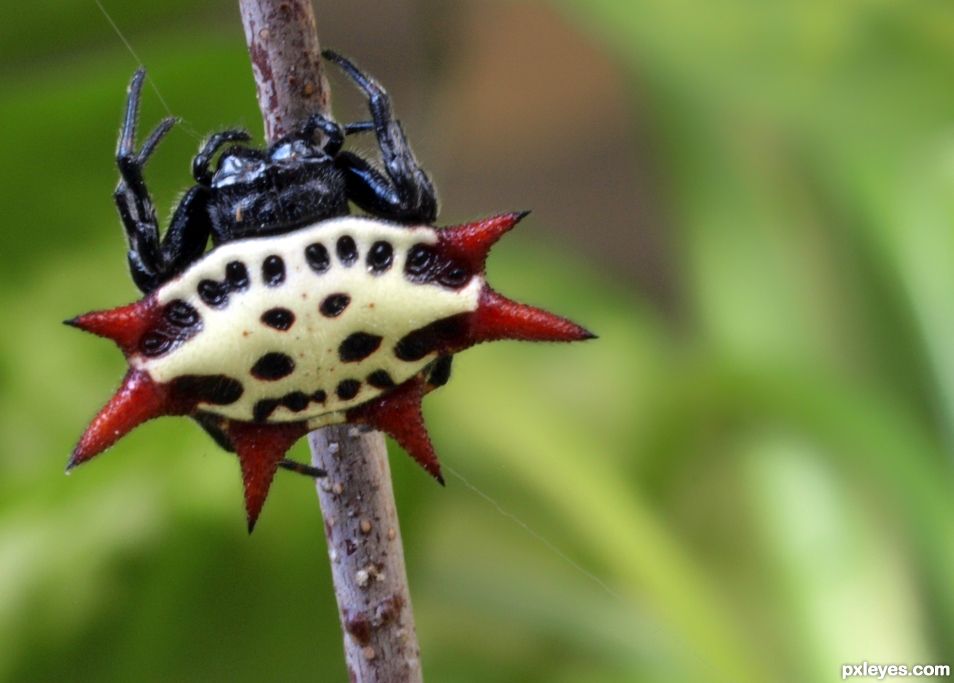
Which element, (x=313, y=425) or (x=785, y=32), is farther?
(x=785, y=32)

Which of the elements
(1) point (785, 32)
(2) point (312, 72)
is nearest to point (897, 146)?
(1) point (785, 32)

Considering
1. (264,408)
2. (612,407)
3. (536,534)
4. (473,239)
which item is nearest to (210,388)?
(264,408)

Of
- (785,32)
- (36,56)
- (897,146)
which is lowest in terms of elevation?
(897,146)

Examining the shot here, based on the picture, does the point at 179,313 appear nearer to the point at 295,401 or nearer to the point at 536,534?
the point at 295,401

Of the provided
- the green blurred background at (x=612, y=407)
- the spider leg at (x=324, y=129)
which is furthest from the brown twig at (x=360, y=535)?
the green blurred background at (x=612, y=407)

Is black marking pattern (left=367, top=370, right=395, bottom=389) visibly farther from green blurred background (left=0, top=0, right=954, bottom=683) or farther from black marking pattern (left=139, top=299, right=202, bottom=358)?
green blurred background (left=0, top=0, right=954, bottom=683)

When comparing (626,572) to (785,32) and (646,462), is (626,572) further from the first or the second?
(785,32)

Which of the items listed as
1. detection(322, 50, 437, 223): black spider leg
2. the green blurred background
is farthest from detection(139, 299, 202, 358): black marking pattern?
the green blurred background
